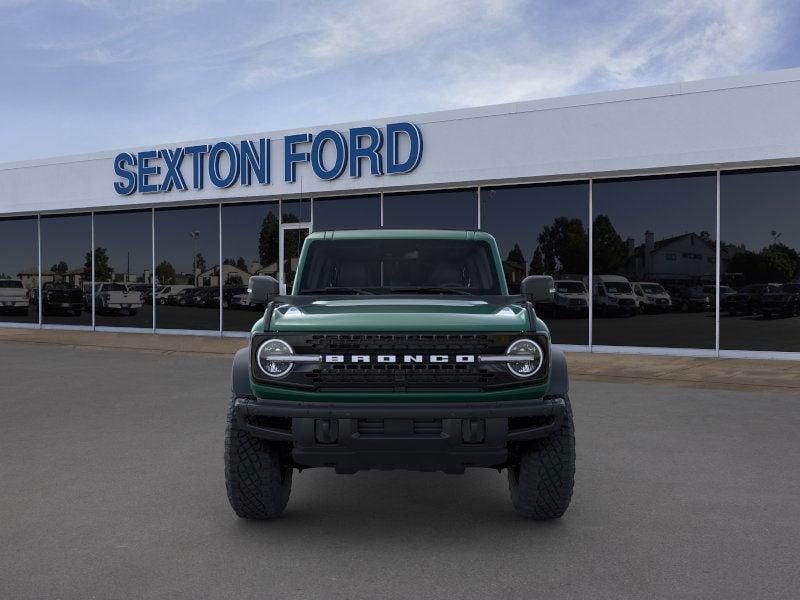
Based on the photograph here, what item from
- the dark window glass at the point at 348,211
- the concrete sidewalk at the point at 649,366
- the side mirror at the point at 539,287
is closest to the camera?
the side mirror at the point at 539,287

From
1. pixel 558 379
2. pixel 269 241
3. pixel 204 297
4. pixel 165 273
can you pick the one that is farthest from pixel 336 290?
pixel 165 273

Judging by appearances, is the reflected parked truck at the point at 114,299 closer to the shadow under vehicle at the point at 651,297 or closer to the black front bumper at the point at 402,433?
the shadow under vehicle at the point at 651,297

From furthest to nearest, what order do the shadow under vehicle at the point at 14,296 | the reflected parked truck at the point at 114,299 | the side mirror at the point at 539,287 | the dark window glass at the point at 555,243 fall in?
the shadow under vehicle at the point at 14,296, the reflected parked truck at the point at 114,299, the dark window glass at the point at 555,243, the side mirror at the point at 539,287

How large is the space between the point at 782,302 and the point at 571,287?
13.0 ft

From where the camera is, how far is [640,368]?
1309 cm

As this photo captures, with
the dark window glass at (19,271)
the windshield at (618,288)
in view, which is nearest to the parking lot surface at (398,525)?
the windshield at (618,288)

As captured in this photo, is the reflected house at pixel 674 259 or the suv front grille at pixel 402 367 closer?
the suv front grille at pixel 402 367

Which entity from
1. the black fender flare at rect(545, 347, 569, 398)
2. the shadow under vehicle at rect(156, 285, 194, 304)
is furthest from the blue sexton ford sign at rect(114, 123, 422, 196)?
the black fender flare at rect(545, 347, 569, 398)

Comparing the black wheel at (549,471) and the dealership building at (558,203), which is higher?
the dealership building at (558,203)

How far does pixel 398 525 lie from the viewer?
476 centimetres

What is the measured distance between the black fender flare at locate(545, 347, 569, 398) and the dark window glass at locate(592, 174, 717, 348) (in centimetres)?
1136

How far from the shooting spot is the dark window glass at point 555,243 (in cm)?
1617

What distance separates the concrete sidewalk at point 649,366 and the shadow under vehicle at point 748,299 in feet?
3.28

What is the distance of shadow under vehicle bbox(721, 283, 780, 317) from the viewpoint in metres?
14.5
